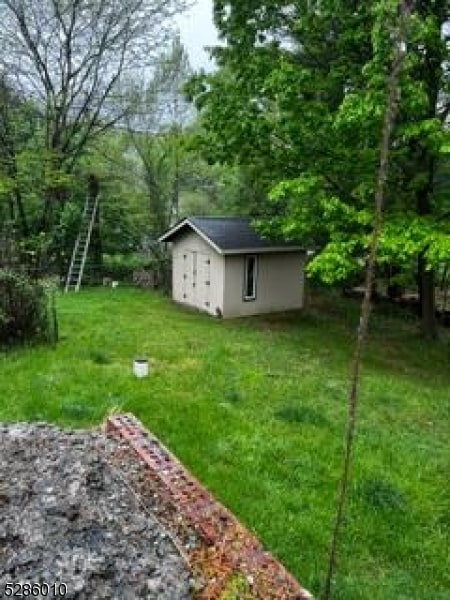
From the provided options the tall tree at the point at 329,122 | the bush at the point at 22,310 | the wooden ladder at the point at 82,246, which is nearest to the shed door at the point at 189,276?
the tall tree at the point at 329,122

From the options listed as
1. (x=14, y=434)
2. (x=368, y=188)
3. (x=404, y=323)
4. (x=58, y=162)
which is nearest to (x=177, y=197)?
(x=58, y=162)

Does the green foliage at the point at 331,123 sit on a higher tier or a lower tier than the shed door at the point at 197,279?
higher

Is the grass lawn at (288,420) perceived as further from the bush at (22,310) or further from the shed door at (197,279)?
the shed door at (197,279)

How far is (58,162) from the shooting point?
20.2m

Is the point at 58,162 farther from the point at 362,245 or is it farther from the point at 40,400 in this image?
the point at 40,400

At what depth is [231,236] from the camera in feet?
54.0

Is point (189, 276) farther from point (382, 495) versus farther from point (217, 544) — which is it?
point (217, 544)

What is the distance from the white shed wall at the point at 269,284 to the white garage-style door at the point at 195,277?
0.75 meters

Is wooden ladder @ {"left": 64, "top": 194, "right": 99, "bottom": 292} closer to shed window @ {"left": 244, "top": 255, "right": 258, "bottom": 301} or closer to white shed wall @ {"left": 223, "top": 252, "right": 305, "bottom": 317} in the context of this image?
white shed wall @ {"left": 223, "top": 252, "right": 305, "bottom": 317}

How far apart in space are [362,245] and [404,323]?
7098 millimetres

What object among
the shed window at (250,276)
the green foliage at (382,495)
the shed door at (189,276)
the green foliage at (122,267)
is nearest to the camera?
the green foliage at (382,495)

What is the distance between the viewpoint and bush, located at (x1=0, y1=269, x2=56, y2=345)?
980 centimetres

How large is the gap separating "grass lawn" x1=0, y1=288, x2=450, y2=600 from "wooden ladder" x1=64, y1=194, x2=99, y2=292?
6.53 metres

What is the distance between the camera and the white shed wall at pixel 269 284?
16.2 m
